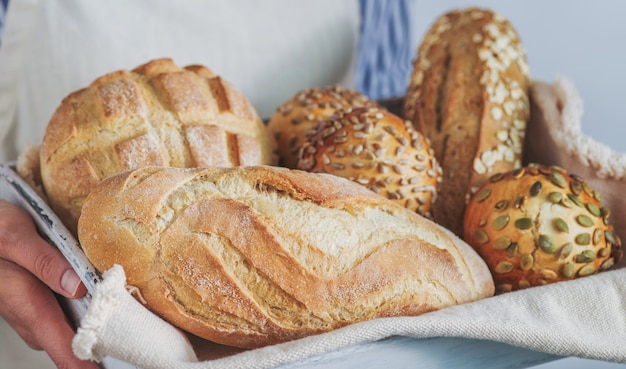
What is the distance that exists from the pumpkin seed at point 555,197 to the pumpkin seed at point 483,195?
87 millimetres

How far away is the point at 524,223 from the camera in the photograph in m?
0.92

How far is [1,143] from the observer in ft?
4.52

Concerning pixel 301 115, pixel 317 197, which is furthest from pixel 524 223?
pixel 301 115

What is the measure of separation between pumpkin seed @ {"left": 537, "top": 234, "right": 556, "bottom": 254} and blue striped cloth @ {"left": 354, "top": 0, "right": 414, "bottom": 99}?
963 mm

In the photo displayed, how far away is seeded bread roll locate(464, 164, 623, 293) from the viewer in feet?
3.01

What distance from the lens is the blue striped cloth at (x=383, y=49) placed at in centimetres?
180

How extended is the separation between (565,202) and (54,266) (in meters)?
0.66

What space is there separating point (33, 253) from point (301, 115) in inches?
18.6

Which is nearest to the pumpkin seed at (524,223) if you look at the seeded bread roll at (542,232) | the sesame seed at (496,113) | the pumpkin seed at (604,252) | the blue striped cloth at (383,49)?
the seeded bread roll at (542,232)

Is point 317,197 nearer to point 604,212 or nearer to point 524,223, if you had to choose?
point 524,223

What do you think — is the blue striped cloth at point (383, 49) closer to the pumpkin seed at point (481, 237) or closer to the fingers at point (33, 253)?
the pumpkin seed at point (481, 237)

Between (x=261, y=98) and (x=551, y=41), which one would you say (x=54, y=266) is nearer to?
(x=261, y=98)

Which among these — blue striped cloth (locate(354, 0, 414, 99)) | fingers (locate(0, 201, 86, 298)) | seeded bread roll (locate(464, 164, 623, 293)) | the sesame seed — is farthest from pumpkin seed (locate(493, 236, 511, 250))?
blue striped cloth (locate(354, 0, 414, 99))

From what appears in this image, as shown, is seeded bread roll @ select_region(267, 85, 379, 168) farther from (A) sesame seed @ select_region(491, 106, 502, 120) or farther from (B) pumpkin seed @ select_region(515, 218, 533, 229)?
(B) pumpkin seed @ select_region(515, 218, 533, 229)
